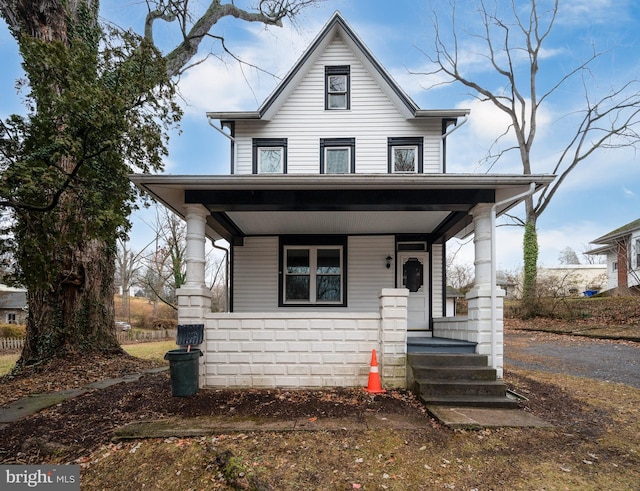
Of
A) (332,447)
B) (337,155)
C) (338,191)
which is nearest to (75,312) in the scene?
(338,191)

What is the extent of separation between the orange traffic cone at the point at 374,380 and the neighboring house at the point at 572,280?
584 inches

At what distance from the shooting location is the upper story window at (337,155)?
28.8 ft

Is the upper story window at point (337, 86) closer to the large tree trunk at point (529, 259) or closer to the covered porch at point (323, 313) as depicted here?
the covered porch at point (323, 313)

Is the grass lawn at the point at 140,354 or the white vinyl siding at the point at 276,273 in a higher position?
the white vinyl siding at the point at 276,273

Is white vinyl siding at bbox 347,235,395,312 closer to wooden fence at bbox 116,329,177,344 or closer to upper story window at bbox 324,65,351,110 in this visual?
upper story window at bbox 324,65,351,110

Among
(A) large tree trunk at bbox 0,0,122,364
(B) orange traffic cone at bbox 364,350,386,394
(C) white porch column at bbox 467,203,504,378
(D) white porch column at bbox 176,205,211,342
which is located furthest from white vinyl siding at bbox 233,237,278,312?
(C) white porch column at bbox 467,203,504,378

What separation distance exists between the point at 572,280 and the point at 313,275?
28244 millimetres

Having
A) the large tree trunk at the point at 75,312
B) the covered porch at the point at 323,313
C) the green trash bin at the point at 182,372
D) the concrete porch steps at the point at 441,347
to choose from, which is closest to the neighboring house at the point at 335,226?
Result: the covered porch at the point at 323,313

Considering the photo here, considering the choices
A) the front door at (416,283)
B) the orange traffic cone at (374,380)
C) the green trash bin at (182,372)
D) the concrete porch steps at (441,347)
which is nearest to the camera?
the green trash bin at (182,372)

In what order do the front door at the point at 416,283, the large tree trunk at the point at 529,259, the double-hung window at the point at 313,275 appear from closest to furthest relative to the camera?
the front door at the point at 416,283 → the double-hung window at the point at 313,275 → the large tree trunk at the point at 529,259

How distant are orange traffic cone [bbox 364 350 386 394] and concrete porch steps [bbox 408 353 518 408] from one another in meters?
0.48

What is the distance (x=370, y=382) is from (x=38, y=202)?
5.09 m

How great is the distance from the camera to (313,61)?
896 cm

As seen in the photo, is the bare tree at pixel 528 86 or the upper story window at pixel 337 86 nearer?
the upper story window at pixel 337 86
